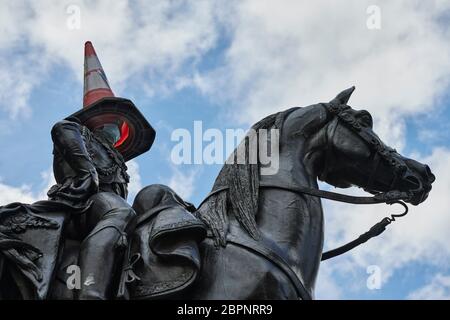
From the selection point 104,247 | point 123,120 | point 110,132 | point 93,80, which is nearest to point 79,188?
point 104,247

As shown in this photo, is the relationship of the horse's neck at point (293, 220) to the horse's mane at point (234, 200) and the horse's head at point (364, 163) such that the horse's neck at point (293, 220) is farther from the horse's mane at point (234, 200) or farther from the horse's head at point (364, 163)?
the horse's head at point (364, 163)

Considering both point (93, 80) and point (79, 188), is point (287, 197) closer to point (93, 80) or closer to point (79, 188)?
point (79, 188)

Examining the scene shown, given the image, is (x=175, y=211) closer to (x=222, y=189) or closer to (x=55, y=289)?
(x=222, y=189)

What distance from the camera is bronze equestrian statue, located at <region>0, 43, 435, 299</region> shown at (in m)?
11.0

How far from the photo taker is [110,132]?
13.9m

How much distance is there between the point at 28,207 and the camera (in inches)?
460

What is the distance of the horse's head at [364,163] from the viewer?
12.4 metres

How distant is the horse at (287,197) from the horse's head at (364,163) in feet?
0.04

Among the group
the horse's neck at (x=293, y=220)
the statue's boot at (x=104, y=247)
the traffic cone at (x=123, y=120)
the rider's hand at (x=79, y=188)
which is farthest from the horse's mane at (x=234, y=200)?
the traffic cone at (x=123, y=120)

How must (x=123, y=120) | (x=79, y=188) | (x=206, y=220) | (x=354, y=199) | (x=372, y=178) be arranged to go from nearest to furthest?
(x=206, y=220) < (x=79, y=188) < (x=354, y=199) < (x=372, y=178) < (x=123, y=120)

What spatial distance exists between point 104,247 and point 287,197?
195 centimetres
